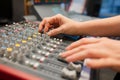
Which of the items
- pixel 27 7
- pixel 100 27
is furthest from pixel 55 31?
pixel 27 7

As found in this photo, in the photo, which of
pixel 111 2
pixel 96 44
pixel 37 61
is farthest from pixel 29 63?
pixel 111 2

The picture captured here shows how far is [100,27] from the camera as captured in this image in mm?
778

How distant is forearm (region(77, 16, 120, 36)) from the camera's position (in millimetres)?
770

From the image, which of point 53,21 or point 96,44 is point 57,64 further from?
point 53,21

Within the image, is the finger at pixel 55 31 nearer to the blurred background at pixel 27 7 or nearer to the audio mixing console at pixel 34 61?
the audio mixing console at pixel 34 61

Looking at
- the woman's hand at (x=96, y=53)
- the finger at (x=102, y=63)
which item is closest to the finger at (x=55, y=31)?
the woman's hand at (x=96, y=53)

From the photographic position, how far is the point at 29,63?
470 mm

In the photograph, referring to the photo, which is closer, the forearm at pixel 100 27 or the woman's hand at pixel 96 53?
the woman's hand at pixel 96 53

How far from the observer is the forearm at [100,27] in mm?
770

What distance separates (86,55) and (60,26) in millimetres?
328

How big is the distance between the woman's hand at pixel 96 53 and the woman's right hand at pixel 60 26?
0.21m

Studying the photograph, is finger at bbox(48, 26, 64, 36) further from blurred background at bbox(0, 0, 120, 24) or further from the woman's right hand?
blurred background at bbox(0, 0, 120, 24)

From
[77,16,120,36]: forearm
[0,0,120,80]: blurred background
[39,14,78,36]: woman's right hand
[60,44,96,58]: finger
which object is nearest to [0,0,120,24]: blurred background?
[0,0,120,80]: blurred background

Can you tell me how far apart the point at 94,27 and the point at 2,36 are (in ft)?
1.16
